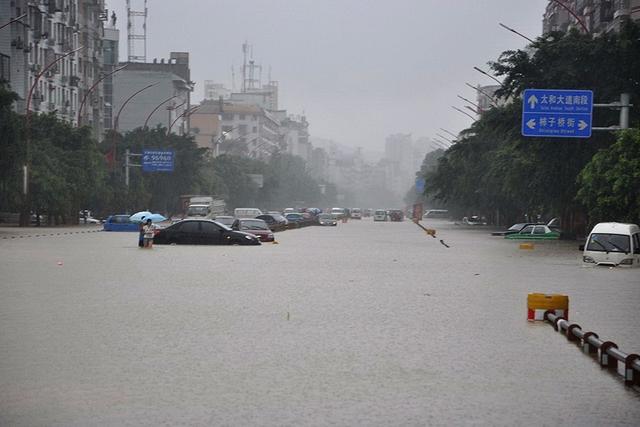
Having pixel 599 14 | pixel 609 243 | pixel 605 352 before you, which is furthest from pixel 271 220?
pixel 605 352

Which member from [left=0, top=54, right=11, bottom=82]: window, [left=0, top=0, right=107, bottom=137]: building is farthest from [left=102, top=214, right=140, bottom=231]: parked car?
[left=0, top=54, right=11, bottom=82]: window

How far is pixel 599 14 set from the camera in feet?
274

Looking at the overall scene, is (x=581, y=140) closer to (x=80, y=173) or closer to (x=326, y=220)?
(x=80, y=173)

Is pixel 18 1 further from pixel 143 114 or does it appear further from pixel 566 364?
pixel 566 364

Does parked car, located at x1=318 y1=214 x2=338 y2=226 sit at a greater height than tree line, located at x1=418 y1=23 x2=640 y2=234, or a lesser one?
lesser

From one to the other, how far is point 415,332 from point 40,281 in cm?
1164

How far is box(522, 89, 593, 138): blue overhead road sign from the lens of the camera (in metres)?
46.9

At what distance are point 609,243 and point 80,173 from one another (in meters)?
45.4

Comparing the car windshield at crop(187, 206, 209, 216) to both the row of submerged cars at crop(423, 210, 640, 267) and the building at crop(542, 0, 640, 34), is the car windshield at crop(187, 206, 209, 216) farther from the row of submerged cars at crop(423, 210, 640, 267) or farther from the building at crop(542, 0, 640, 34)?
the row of submerged cars at crop(423, 210, 640, 267)

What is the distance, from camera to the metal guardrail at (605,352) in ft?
38.5

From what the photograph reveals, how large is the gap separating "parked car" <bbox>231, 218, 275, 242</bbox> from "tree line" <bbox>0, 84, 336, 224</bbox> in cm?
1462

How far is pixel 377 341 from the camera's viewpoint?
1499 cm

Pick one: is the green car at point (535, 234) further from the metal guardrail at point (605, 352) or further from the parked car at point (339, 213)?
the parked car at point (339, 213)

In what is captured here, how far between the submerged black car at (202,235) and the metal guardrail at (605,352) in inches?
1217
